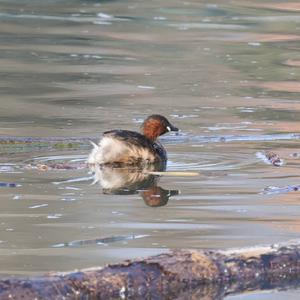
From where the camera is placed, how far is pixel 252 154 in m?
A: 10.6

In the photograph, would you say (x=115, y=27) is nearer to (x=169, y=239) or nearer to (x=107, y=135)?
(x=107, y=135)

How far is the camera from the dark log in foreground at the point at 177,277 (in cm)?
558

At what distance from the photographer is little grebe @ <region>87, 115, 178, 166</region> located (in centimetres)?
1002

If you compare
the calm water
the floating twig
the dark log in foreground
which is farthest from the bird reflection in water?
the dark log in foreground

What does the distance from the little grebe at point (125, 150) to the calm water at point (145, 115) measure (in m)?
0.16

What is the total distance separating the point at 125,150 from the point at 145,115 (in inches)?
110

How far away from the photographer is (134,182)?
941 cm

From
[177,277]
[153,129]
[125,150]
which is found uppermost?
[153,129]

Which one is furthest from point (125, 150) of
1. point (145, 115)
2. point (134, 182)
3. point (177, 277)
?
point (177, 277)

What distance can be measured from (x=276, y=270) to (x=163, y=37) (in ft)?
47.5

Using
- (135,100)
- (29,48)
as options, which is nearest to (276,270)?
(135,100)

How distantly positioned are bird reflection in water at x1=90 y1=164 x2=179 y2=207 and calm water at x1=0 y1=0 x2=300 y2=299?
5cm

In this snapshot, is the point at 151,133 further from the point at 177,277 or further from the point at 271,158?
the point at 177,277

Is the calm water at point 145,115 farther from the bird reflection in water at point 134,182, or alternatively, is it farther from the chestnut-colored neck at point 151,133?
the chestnut-colored neck at point 151,133
